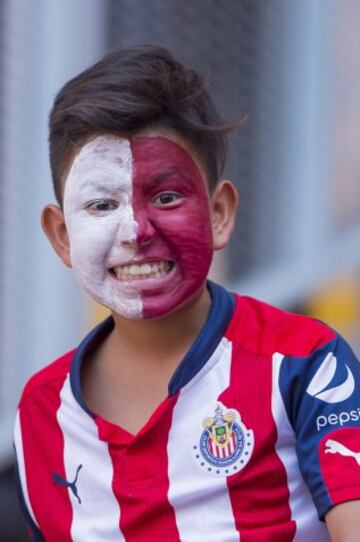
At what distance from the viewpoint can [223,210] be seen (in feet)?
9.41

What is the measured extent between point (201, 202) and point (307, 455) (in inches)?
22.2

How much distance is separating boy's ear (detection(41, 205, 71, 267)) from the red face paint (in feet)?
0.90

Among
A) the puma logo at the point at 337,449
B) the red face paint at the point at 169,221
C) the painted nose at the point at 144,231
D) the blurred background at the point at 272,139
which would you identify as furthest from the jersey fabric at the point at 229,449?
the blurred background at the point at 272,139

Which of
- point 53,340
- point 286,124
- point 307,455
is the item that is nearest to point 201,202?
point 307,455

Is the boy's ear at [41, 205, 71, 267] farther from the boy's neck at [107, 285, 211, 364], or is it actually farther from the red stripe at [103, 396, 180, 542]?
the red stripe at [103, 396, 180, 542]

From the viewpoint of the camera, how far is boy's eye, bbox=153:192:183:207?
2673mm

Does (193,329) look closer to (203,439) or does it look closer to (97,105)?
(203,439)

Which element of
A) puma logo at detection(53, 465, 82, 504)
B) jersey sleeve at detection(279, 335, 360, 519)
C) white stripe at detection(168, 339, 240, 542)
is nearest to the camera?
jersey sleeve at detection(279, 335, 360, 519)

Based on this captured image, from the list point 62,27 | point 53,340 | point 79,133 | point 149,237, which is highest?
point 62,27

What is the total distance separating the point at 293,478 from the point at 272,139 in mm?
3593

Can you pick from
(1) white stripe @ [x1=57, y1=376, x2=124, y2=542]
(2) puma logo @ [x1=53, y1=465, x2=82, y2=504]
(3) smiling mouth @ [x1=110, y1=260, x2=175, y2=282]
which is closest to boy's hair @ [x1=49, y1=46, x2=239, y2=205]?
(3) smiling mouth @ [x1=110, y1=260, x2=175, y2=282]

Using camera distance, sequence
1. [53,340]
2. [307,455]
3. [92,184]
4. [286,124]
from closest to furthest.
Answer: [307,455]
[92,184]
[53,340]
[286,124]

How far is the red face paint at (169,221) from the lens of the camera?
2.64 m

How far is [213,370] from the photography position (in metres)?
2.68
